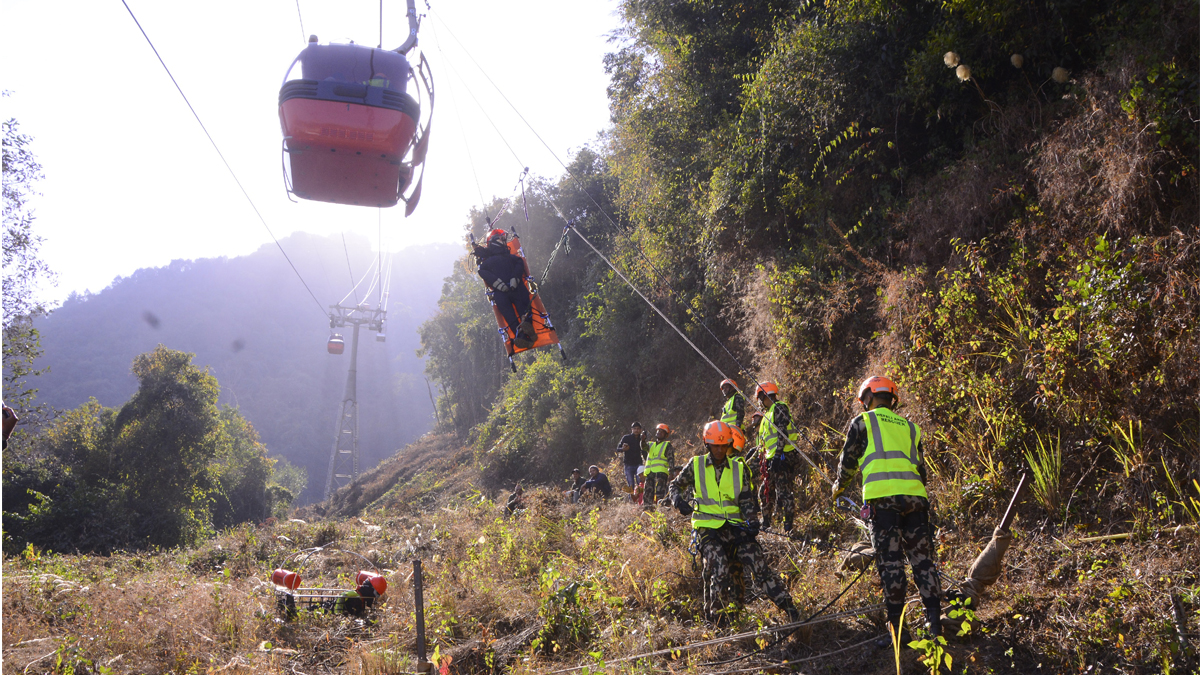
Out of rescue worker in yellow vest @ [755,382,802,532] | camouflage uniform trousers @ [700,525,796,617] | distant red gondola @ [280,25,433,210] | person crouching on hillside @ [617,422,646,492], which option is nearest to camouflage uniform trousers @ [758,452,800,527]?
rescue worker in yellow vest @ [755,382,802,532]

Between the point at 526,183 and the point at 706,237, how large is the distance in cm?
1869

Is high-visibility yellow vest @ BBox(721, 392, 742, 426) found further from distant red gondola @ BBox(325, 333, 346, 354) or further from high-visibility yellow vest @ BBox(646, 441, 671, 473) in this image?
distant red gondola @ BBox(325, 333, 346, 354)

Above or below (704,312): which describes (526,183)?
above

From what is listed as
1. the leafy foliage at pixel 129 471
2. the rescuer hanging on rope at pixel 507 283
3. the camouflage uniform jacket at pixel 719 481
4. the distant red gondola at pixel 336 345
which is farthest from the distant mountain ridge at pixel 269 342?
the camouflage uniform jacket at pixel 719 481

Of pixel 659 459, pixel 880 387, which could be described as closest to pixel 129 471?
pixel 659 459

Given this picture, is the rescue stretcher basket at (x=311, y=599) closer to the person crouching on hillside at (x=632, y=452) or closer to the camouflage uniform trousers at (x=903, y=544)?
the person crouching on hillside at (x=632, y=452)

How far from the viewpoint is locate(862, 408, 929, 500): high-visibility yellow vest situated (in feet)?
13.8

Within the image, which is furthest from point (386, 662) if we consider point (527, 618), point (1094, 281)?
point (1094, 281)

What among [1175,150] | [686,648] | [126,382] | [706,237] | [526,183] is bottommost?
[686,648]

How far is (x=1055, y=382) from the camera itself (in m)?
5.34

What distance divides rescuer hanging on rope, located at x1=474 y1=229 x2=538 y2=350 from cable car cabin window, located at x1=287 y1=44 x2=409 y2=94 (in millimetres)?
2548

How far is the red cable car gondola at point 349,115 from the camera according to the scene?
7559 mm

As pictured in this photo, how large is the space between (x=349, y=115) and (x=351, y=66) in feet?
2.20

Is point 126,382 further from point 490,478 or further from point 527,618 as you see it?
point 527,618
